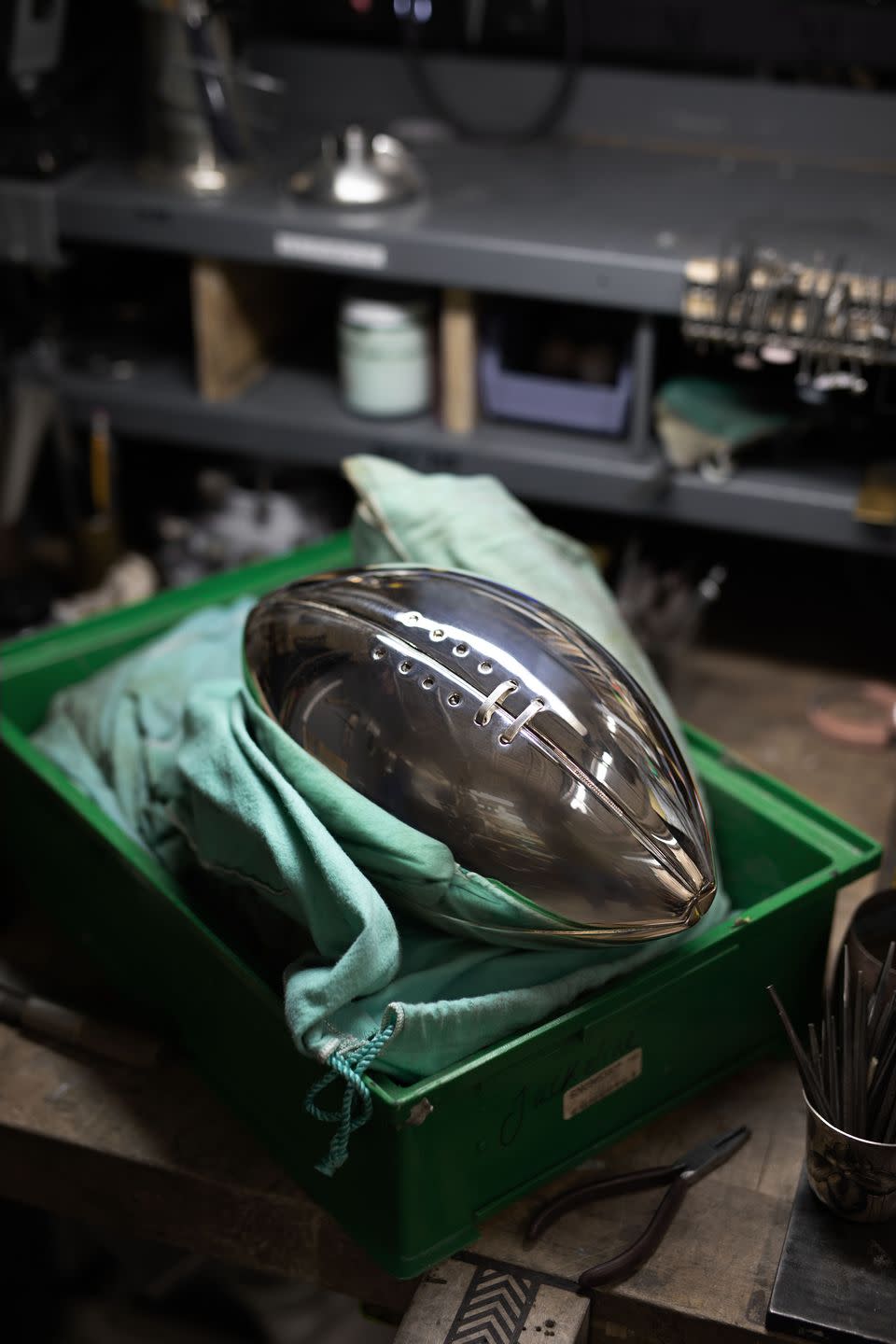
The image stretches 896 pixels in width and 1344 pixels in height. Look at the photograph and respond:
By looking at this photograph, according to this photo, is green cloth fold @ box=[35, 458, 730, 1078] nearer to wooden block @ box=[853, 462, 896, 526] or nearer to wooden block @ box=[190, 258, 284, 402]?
wooden block @ box=[853, 462, 896, 526]

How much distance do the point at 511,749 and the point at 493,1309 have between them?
329 mm

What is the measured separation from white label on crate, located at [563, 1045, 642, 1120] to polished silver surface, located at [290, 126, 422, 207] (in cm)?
92

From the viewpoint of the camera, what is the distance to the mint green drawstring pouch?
0.82 meters

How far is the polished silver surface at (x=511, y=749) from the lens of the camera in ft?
2.70

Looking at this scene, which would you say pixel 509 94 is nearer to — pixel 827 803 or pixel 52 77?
pixel 52 77

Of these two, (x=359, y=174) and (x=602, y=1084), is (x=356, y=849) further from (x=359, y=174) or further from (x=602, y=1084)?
(x=359, y=174)

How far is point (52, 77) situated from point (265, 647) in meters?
0.94

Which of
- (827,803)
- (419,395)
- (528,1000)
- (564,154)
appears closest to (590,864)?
(528,1000)

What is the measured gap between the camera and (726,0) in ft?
5.35

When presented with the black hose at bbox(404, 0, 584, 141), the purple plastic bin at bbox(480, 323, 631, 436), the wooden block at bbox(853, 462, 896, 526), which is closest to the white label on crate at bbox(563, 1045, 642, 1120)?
the wooden block at bbox(853, 462, 896, 526)

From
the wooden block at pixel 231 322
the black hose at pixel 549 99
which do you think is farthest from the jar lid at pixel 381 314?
the black hose at pixel 549 99

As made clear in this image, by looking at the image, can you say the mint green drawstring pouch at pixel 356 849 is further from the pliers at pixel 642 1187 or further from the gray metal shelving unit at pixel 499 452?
the gray metal shelving unit at pixel 499 452

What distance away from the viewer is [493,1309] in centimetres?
86

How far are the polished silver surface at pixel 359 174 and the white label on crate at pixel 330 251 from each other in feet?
0.18
